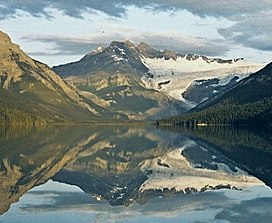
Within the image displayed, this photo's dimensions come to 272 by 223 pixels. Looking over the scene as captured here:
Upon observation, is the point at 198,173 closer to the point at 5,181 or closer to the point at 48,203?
the point at 5,181

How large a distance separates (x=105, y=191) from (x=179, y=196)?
7.03m

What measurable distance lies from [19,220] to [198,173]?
37482 millimetres

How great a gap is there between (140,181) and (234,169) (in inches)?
594

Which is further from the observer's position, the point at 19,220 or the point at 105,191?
the point at 105,191

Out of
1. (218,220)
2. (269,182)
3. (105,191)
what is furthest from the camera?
(269,182)

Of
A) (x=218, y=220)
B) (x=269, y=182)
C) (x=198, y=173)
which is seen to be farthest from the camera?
(x=198, y=173)

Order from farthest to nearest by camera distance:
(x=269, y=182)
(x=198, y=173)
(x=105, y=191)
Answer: (x=198, y=173) < (x=269, y=182) < (x=105, y=191)

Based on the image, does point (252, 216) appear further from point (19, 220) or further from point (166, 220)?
point (19, 220)

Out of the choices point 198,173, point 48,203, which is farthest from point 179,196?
point 198,173

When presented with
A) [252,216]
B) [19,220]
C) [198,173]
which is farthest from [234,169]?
[19,220]

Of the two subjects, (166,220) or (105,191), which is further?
(105,191)

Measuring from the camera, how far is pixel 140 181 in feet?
199

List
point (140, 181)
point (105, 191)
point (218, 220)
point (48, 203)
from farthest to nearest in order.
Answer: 1. point (140, 181)
2. point (105, 191)
3. point (48, 203)
4. point (218, 220)

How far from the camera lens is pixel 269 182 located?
179ft
